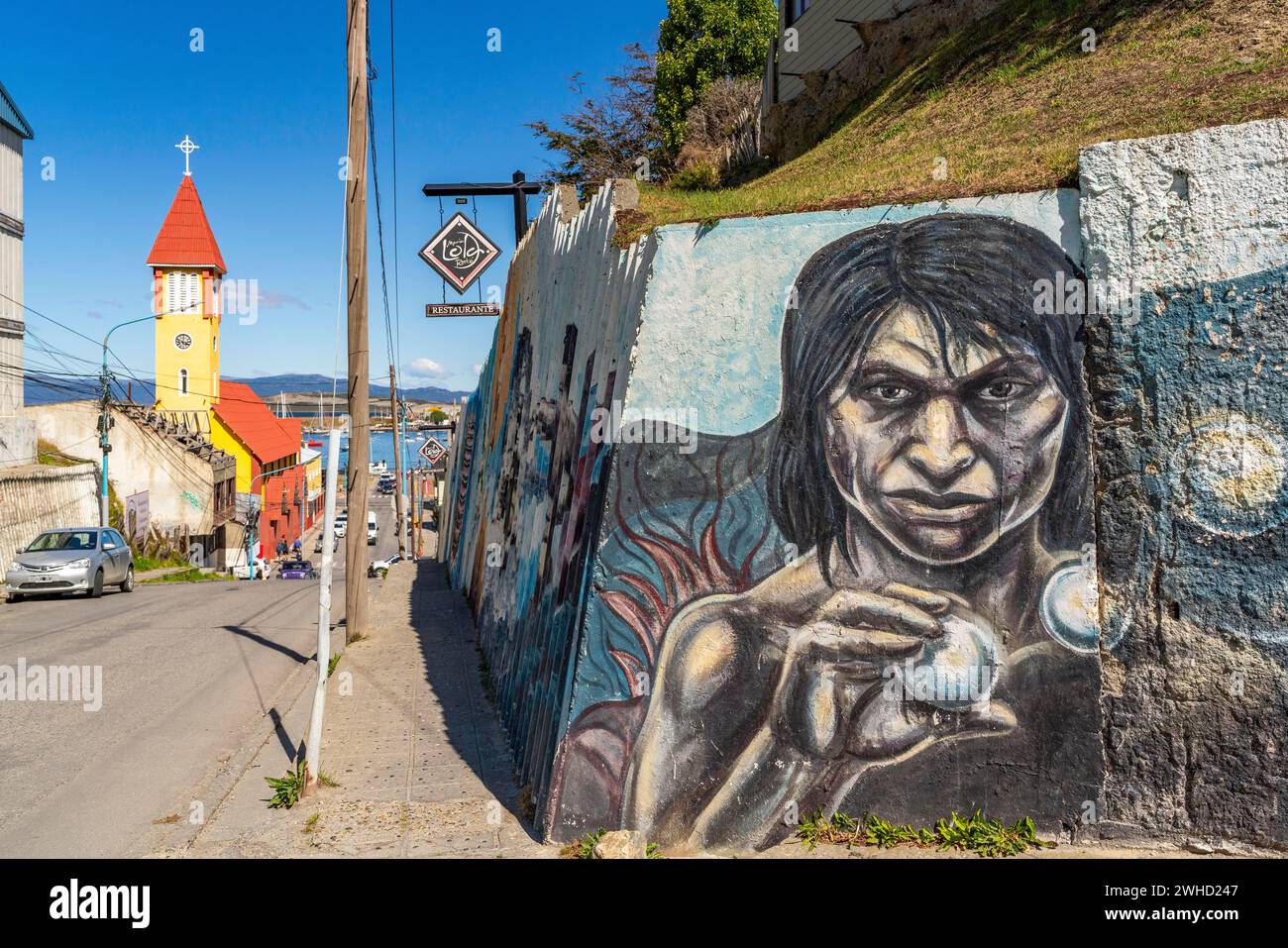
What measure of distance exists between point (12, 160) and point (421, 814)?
3796 centimetres

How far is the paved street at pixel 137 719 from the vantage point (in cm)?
680

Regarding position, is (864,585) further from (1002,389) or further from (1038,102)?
(1038,102)

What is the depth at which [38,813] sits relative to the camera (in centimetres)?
682

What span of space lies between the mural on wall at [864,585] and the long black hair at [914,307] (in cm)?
1

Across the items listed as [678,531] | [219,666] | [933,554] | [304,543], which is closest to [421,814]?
[678,531]

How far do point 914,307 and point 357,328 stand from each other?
9.23 metres

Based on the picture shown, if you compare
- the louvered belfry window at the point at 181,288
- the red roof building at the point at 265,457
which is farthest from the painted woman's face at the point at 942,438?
the louvered belfry window at the point at 181,288

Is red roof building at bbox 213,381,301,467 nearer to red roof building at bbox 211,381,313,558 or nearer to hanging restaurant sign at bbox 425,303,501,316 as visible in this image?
red roof building at bbox 211,381,313,558

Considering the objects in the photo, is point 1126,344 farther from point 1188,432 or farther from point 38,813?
point 38,813

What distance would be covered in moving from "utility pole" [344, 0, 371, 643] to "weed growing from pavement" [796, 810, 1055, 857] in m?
8.80

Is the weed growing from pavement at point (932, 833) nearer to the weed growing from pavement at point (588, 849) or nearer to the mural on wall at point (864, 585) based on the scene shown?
the mural on wall at point (864, 585)

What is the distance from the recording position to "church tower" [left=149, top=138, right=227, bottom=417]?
50781 mm

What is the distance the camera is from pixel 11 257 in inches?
1388

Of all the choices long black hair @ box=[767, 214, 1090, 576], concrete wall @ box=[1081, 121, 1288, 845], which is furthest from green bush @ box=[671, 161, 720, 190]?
concrete wall @ box=[1081, 121, 1288, 845]
